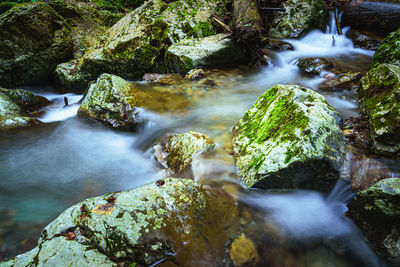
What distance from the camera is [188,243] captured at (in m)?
2.14

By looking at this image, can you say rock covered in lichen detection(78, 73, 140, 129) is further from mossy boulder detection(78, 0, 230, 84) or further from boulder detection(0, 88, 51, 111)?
mossy boulder detection(78, 0, 230, 84)

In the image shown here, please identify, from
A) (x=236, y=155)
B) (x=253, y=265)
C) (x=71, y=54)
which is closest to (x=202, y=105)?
(x=236, y=155)

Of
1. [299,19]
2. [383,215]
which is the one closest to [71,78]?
[383,215]

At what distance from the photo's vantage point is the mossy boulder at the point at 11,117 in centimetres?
480

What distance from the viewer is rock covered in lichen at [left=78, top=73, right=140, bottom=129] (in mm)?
4918

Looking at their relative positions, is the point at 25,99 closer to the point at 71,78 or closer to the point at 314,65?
the point at 71,78

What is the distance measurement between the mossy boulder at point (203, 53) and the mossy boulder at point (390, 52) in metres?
3.49

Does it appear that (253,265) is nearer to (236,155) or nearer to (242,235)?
(242,235)

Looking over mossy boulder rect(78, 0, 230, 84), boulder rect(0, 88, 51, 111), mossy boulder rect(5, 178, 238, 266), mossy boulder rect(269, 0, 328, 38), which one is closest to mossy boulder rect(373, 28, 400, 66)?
mossy boulder rect(78, 0, 230, 84)

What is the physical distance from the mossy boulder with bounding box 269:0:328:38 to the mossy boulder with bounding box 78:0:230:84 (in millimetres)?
3286

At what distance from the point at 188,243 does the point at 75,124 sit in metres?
4.48

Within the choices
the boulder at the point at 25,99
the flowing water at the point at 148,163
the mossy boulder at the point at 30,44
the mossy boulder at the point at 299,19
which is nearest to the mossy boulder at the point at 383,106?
the flowing water at the point at 148,163

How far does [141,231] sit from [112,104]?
3.61 meters

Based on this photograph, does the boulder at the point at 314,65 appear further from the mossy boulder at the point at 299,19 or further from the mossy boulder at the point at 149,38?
the mossy boulder at the point at 149,38
